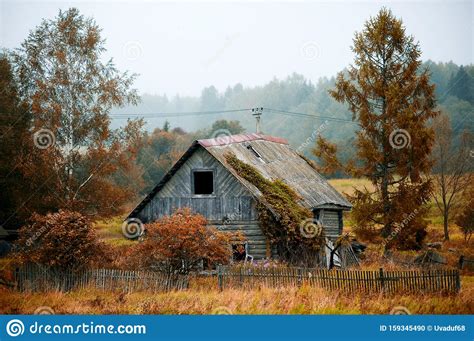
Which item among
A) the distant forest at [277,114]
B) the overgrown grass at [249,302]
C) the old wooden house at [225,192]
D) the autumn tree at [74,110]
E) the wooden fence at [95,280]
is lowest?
the overgrown grass at [249,302]

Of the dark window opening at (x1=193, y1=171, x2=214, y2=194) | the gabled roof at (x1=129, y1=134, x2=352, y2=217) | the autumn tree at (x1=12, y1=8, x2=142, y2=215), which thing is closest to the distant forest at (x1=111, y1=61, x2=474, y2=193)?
the gabled roof at (x1=129, y1=134, x2=352, y2=217)

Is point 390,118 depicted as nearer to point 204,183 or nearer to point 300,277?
point 204,183

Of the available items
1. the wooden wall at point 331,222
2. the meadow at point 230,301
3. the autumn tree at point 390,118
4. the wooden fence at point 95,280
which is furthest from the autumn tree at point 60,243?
the autumn tree at point 390,118

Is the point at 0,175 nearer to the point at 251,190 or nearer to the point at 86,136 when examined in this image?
the point at 86,136

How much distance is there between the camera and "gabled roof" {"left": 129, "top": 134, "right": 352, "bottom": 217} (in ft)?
96.2

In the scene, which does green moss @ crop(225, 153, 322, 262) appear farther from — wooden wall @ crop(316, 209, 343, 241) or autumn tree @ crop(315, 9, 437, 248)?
autumn tree @ crop(315, 9, 437, 248)

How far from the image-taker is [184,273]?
23.7 metres

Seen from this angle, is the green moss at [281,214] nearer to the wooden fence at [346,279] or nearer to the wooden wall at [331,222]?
the wooden wall at [331,222]

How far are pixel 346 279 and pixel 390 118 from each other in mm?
12024

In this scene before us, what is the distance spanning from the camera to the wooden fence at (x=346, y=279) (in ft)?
66.8

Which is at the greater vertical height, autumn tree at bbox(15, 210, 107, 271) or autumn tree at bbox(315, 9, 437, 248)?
autumn tree at bbox(315, 9, 437, 248)

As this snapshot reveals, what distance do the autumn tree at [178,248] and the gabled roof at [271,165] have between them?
14.4 ft

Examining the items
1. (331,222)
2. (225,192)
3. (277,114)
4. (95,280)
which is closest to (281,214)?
(225,192)

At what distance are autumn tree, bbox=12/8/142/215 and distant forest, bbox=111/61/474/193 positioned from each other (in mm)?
6193
